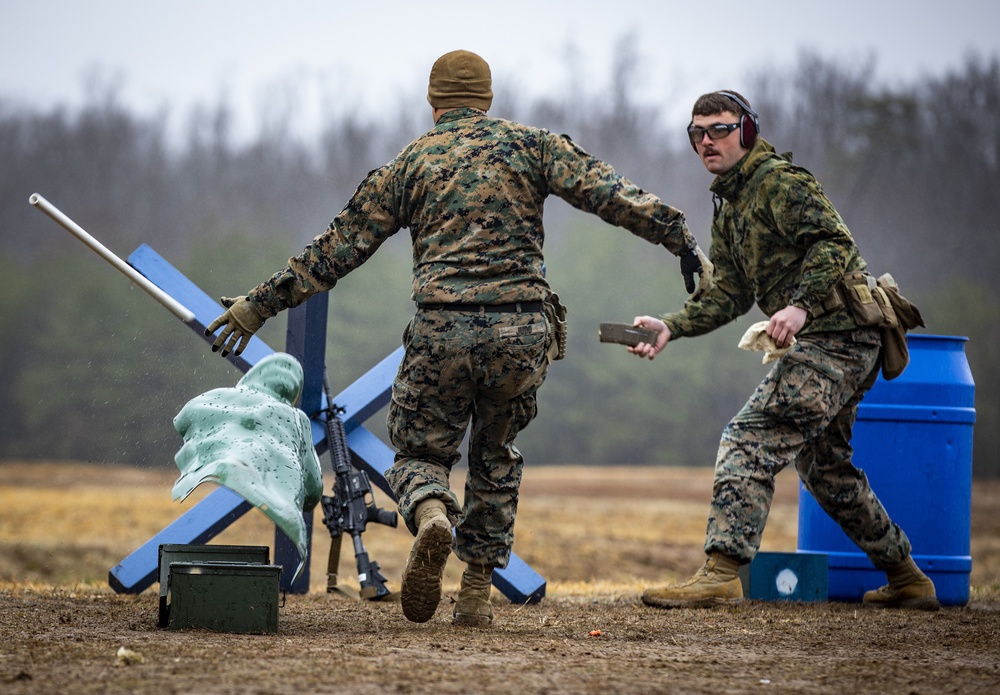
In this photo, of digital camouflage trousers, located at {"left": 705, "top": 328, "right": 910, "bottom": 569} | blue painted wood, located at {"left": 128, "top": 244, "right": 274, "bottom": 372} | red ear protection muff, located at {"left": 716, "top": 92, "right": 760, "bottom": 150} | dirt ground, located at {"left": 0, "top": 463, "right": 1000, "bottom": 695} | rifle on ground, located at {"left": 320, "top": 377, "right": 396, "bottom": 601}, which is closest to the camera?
dirt ground, located at {"left": 0, "top": 463, "right": 1000, "bottom": 695}

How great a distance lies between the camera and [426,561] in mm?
3801

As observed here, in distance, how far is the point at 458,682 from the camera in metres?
2.96

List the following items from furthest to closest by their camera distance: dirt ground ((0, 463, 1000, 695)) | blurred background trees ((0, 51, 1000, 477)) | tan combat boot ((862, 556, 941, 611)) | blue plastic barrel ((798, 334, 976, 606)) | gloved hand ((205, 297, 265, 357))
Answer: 1. blurred background trees ((0, 51, 1000, 477))
2. blue plastic barrel ((798, 334, 976, 606))
3. tan combat boot ((862, 556, 941, 611))
4. gloved hand ((205, 297, 265, 357))
5. dirt ground ((0, 463, 1000, 695))

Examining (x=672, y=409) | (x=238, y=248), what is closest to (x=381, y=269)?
(x=238, y=248)

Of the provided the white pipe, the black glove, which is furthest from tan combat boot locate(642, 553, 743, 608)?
the white pipe

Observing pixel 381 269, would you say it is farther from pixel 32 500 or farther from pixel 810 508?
pixel 810 508

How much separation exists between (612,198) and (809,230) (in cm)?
110

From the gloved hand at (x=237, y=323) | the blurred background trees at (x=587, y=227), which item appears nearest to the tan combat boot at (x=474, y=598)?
the gloved hand at (x=237, y=323)

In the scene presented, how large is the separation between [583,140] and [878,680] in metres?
24.5

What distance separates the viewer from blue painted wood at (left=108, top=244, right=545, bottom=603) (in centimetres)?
515

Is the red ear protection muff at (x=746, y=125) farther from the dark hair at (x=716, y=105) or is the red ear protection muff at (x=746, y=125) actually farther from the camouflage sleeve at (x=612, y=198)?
the camouflage sleeve at (x=612, y=198)

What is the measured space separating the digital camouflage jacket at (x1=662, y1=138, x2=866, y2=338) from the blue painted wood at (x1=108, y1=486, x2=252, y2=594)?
196 cm

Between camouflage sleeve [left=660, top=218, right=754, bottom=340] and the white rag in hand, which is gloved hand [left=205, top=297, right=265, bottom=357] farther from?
the white rag in hand

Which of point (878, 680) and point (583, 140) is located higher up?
point (583, 140)
